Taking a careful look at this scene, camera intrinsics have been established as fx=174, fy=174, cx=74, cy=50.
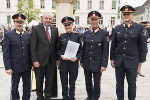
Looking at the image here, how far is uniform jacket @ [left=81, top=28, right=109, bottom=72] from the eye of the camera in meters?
3.73

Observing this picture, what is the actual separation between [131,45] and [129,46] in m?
0.05

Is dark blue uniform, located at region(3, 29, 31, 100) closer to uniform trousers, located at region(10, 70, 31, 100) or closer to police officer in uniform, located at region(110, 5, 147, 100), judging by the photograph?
uniform trousers, located at region(10, 70, 31, 100)

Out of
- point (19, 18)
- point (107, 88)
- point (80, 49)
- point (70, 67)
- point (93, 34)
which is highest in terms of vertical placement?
point (19, 18)

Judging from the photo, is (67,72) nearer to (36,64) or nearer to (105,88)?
(36,64)

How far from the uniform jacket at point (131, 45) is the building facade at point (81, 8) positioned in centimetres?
3935

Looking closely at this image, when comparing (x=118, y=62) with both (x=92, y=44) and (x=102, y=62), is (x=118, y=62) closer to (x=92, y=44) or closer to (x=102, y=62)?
(x=102, y=62)

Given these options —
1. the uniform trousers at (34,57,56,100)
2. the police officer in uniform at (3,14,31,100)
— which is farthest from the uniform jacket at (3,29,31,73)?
the uniform trousers at (34,57,56,100)

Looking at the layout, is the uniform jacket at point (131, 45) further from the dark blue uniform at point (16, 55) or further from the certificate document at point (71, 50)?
the dark blue uniform at point (16, 55)

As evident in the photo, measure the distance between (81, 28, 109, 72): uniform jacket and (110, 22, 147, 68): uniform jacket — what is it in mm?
252

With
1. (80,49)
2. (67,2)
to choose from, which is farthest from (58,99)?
(67,2)

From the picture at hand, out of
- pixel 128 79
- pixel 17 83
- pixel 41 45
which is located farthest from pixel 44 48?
pixel 128 79

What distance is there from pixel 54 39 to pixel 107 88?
2458mm

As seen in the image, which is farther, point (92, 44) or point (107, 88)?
point (107, 88)

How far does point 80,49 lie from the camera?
3.96 meters
